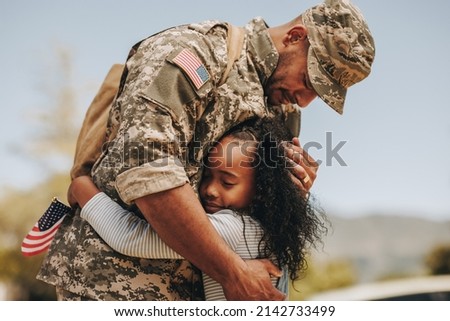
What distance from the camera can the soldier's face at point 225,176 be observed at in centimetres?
211

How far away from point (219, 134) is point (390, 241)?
12011mm

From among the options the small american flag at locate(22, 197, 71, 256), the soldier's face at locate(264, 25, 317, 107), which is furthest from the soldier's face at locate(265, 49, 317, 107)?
the small american flag at locate(22, 197, 71, 256)

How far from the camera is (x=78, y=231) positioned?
2.14 metres

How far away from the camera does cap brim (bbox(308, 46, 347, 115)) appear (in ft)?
7.72

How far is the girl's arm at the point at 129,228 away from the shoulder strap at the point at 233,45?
50cm

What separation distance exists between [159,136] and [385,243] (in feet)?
39.5

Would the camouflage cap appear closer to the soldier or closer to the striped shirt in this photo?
the soldier

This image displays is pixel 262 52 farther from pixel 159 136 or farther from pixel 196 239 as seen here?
pixel 196 239

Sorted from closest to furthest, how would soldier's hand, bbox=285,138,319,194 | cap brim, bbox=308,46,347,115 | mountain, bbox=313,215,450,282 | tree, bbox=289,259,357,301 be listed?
soldier's hand, bbox=285,138,319,194 < cap brim, bbox=308,46,347,115 < tree, bbox=289,259,357,301 < mountain, bbox=313,215,450,282

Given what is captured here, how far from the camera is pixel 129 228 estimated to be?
6.50ft

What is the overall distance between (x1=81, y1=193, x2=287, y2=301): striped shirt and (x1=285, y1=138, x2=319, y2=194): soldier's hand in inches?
10.7

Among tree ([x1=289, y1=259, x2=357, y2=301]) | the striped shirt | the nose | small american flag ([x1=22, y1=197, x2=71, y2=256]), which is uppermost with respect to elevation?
the nose
